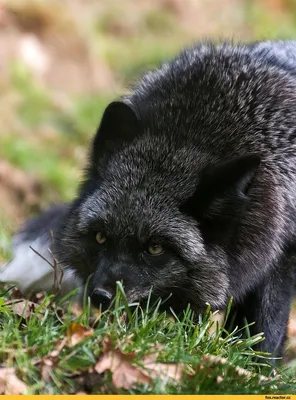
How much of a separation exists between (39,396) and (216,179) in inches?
105

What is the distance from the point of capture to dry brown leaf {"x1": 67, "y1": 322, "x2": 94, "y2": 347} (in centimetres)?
587

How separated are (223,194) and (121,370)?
2.18m

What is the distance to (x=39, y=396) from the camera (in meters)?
5.41

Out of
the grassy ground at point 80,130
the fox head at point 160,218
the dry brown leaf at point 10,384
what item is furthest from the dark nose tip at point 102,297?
the dry brown leaf at point 10,384

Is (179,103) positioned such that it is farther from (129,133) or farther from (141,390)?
(141,390)

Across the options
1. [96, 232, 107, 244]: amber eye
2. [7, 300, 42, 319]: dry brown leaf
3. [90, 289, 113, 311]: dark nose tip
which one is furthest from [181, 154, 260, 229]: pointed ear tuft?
[7, 300, 42, 319]: dry brown leaf

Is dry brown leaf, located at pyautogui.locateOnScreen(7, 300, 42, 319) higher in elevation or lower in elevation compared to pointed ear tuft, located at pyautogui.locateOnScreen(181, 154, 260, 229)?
lower

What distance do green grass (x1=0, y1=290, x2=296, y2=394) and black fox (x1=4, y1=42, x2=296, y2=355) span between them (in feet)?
1.46

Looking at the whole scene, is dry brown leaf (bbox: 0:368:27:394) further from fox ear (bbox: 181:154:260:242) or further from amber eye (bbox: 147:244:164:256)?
fox ear (bbox: 181:154:260:242)

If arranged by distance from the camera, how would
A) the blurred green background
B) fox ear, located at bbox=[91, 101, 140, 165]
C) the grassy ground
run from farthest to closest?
1. the blurred green background
2. fox ear, located at bbox=[91, 101, 140, 165]
3. the grassy ground

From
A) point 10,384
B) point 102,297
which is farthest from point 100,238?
point 10,384

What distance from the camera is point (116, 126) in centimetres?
777

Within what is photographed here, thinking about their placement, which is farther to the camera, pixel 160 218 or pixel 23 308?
pixel 160 218

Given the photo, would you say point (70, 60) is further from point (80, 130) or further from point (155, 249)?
point (155, 249)
